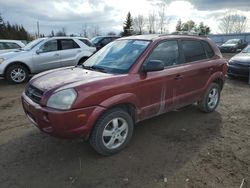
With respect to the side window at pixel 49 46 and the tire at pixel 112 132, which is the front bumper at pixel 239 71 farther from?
the tire at pixel 112 132

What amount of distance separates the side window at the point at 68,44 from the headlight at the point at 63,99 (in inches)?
280

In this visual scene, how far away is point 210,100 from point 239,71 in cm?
462

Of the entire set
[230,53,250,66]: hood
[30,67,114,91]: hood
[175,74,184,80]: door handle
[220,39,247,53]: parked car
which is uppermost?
[30,67,114,91]: hood

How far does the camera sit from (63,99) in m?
3.29

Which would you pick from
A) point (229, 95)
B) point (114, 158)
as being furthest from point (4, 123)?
point (229, 95)

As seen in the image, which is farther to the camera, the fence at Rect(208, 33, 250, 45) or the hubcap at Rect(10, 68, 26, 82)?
the fence at Rect(208, 33, 250, 45)

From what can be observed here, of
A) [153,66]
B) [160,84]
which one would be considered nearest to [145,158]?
[160,84]

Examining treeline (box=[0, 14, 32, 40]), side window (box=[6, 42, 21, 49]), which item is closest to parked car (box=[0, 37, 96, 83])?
side window (box=[6, 42, 21, 49])

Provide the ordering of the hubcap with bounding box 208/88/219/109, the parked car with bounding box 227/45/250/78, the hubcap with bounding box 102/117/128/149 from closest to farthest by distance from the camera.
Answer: the hubcap with bounding box 102/117/128/149 < the hubcap with bounding box 208/88/219/109 < the parked car with bounding box 227/45/250/78

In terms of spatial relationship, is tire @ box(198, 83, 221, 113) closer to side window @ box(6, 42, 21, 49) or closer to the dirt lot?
the dirt lot

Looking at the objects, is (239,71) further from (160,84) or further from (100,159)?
(100,159)

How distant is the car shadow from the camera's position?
3227 mm

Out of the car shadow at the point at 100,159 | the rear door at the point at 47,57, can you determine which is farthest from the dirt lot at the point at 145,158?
the rear door at the point at 47,57

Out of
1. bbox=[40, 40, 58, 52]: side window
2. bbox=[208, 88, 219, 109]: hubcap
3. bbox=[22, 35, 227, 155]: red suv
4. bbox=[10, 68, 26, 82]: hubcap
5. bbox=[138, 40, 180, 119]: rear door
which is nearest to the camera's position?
bbox=[22, 35, 227, 155]: red suv
